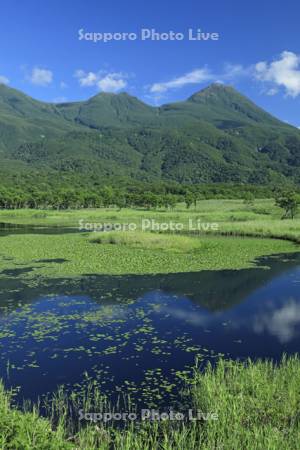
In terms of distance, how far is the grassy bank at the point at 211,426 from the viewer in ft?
41.3

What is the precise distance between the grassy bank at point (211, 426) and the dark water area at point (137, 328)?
1.96 metres

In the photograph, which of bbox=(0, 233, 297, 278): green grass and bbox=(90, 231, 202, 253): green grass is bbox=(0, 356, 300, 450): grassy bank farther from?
bbox=(90, 231, 202, 253): green grass

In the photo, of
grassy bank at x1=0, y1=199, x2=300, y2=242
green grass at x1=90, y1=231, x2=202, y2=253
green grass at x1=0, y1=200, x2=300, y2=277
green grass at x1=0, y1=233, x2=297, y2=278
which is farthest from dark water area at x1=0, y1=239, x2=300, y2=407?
grassy bank at x1=0, y1=199, x2=300, y2=242

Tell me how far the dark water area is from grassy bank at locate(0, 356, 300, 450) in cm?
196

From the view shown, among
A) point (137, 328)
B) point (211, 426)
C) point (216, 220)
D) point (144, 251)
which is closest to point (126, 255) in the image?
point (144, 251)

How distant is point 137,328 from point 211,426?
1306cm

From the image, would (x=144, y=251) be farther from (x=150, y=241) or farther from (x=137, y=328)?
(x=137, y=328)

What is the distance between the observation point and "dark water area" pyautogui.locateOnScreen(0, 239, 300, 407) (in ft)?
63.5

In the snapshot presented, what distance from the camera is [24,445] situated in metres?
12.1

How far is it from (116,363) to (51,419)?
6289mm

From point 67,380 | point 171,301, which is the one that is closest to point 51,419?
point 67,380

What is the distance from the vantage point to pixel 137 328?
26453 millimetres

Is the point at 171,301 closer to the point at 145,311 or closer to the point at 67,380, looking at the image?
the point at 145,311

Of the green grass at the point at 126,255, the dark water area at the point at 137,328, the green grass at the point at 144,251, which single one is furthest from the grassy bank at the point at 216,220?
the dark water area at the point at 137,328
